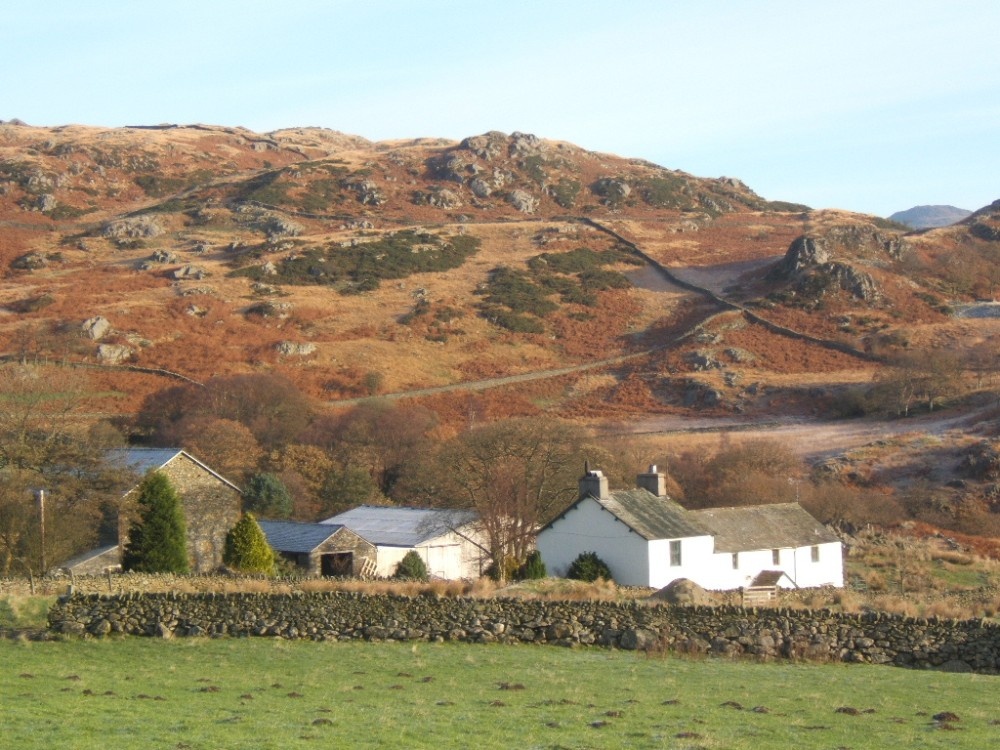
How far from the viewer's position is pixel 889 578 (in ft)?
146

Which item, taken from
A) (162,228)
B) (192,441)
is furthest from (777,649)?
(162,228)

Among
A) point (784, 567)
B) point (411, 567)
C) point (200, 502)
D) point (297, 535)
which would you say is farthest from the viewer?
point (784, 567)

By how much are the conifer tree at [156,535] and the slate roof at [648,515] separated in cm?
1276

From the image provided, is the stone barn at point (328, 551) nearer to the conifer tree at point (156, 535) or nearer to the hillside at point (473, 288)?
the conifer tree at point (156, 535)

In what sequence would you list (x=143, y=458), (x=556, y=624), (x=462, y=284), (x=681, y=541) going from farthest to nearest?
(x=462, y=284) < (x=143, y=458) < (x=681, y=541) < (x=556, y=624)

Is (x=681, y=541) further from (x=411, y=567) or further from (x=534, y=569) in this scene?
(x=411, y=567)

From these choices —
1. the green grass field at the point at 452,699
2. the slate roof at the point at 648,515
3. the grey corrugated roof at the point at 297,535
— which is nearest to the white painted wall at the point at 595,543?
the slate roof at the point at 648,515

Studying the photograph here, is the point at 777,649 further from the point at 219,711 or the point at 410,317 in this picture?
the point at 410,317

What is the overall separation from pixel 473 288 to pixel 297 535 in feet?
239

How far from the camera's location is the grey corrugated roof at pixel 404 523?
146 feet

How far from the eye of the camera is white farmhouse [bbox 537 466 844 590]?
38906 mm

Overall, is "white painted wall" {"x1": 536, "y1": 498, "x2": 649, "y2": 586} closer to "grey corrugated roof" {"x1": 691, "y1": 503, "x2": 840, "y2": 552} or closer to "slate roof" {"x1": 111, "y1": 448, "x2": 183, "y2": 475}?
"grey corrugated roof" {"x1": 691, "y1": 503, "x2": 840, "y2": 552}

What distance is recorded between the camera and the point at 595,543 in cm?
3956

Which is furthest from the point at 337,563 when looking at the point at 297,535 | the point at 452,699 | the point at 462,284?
the point at 462,284
